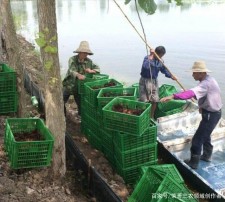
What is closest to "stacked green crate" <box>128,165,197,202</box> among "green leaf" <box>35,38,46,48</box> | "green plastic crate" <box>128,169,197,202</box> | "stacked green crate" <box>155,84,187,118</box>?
"green plastic crate" <box>128,169,197,202</box>

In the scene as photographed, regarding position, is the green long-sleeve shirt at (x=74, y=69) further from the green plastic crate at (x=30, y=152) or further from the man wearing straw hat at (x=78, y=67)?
the green plastic crate at (x=30, y=152)

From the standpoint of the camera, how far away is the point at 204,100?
558 cm

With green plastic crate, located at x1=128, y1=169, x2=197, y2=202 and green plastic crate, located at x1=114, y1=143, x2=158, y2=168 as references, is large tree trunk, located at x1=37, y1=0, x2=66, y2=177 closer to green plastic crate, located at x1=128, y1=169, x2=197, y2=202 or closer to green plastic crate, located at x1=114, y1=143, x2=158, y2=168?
green plastic crate, located at x1=114, y1=143, x2=158, y2=168

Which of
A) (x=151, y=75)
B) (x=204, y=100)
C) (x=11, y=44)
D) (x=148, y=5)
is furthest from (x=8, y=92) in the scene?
(x=148, y=5)

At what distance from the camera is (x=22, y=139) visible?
4516 mm

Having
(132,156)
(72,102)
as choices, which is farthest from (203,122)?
(72,102)

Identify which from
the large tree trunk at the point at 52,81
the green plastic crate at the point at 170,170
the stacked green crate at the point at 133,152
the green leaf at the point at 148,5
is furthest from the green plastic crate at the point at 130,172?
the green leaf at the point at 148,5

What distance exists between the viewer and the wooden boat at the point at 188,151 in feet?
17.1

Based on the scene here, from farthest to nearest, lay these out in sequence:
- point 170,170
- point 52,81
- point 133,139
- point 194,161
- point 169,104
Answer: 1. point 169,104
2. point 194,161
3. point 133,139
4. point 170,170
5. point 52,81

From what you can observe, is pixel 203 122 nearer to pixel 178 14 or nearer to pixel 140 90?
pixel 140 90

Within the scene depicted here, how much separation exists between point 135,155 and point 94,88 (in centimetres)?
155

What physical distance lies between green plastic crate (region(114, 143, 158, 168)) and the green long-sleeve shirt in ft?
6.89

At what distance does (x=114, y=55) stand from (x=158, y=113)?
1029cm

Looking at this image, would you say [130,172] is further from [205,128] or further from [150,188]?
[205,128]
